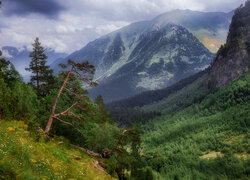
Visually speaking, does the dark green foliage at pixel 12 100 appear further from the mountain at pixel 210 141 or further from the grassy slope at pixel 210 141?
the grassy slope at pixel 210 141

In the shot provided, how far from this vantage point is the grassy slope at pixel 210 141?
3652 inches

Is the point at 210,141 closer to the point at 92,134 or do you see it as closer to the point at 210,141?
the point at 210,141

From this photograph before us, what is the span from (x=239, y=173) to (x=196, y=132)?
209ft

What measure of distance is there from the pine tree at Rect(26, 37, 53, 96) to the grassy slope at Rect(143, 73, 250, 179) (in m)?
76.6

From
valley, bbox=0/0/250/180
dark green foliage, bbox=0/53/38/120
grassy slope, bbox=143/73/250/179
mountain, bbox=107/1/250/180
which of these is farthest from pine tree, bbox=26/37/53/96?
grassy slope, bbox=143/73/250/179

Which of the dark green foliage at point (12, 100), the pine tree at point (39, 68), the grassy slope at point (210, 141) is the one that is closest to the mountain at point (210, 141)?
the grassy slope at point (210, 141)

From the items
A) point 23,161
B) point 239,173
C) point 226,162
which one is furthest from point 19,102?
point 226,162

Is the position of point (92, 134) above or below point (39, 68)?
below

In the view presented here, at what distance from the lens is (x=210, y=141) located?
126625 mm

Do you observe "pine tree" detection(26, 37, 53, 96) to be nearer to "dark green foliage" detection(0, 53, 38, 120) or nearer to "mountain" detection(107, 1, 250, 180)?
"dark green foliage" detection(0, 53, 38, 120)

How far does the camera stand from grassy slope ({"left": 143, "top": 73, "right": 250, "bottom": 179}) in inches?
3652

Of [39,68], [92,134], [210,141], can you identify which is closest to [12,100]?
[92,134]

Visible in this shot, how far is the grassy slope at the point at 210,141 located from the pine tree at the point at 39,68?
7662cm

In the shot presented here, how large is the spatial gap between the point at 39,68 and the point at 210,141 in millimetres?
127506
